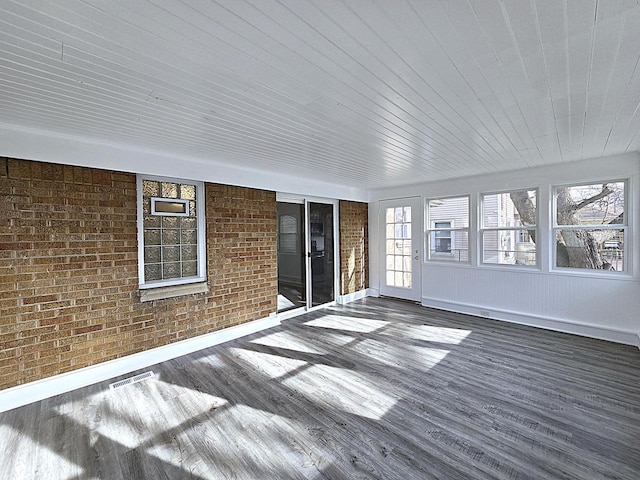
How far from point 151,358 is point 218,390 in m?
1.14

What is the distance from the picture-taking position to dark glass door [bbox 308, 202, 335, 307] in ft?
18.8

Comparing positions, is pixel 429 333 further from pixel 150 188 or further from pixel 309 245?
pixel 150 188

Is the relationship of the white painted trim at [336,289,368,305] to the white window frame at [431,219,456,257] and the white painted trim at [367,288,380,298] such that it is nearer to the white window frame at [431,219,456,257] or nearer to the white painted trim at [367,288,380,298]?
the white painted trim at [367,288,380,298]

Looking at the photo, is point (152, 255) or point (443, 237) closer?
point (152, 255)

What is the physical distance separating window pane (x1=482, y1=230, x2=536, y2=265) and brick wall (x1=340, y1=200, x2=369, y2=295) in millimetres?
2451

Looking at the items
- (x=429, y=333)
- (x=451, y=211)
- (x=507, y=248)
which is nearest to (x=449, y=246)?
(x=451, y=211)

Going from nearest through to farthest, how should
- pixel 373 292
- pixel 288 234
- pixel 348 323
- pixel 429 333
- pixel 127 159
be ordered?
pixel 127 159 < pixel 429 333 < pixel 348 323 < pixel 288 234 < pixel 373 292

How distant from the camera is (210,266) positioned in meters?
4.11

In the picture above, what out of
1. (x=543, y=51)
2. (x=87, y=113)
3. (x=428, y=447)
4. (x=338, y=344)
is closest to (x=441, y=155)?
(x=543, y=51)

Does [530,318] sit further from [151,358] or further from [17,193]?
[17,193]

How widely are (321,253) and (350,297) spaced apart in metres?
1.26

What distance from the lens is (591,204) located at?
428cm

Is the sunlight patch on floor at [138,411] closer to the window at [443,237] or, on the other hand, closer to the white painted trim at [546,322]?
the white painted trim at [546,322]

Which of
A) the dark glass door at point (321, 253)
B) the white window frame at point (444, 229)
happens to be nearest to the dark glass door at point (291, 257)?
the dark glass door at point (321, 253)
